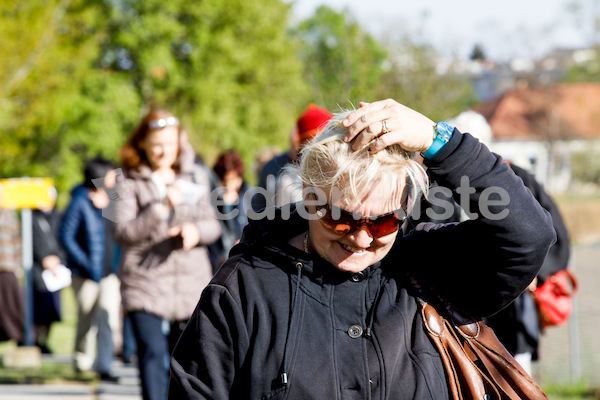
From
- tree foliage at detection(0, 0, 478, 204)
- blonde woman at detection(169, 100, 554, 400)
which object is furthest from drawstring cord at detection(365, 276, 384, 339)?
tree foliage at detection(0, 0, 478, 204)

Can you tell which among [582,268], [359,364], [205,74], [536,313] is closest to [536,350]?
[536,313]

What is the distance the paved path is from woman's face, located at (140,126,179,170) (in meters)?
2.56

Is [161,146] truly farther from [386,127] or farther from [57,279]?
[57,279]

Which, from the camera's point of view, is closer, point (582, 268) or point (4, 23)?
point (582, 268)

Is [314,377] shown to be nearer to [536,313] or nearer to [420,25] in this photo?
[536,313]

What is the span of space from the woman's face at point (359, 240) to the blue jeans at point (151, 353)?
9.85 feet

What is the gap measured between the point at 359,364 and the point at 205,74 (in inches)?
1365

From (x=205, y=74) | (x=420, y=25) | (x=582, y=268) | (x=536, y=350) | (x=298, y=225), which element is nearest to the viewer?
(x=298, y=225)

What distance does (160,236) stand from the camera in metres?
5.26

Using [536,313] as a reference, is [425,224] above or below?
above

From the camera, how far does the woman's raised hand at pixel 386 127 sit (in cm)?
212

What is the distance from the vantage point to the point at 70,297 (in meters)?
18.8

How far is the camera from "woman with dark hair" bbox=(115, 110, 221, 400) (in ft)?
17.0

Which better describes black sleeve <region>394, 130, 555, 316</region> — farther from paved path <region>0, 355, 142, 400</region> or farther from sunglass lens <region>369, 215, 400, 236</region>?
paved path <region>0, 355, 142, 400</region>
